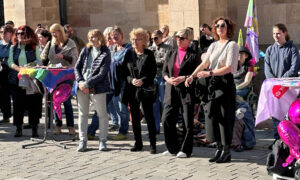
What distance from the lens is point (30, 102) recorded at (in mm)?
10508

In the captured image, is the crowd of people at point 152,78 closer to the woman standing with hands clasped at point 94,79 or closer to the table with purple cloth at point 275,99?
the woman standing with hands clasped at point 94,79

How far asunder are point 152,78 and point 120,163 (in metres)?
1.41

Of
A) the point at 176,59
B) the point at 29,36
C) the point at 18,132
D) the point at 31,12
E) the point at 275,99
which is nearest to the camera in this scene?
the point at 275,99

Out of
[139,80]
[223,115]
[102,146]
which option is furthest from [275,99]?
[102,146]

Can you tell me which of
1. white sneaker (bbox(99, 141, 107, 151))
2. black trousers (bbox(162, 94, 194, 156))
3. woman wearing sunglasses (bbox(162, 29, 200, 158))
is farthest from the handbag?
white sneaker (bbox(99, 141, 107, 151))

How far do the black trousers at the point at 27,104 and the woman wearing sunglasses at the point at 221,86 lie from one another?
3323 mm

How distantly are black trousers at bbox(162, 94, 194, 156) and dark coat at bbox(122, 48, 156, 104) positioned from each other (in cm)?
54

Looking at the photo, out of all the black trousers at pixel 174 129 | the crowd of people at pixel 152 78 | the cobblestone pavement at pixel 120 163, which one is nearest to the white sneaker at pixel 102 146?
the crowd of people at pixel 152 78

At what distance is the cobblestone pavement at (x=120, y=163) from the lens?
7617mm

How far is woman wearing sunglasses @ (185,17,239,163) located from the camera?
799cm

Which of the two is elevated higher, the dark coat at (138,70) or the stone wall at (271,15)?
the stone wall at (271,15)

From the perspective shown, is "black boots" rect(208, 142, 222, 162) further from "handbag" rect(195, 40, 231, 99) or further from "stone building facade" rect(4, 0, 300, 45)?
"stone building facade" rect(4, 0, 300, 45)

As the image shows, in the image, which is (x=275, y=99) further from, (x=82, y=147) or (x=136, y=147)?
(x=82, y=147)

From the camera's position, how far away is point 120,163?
8328 millimetres
